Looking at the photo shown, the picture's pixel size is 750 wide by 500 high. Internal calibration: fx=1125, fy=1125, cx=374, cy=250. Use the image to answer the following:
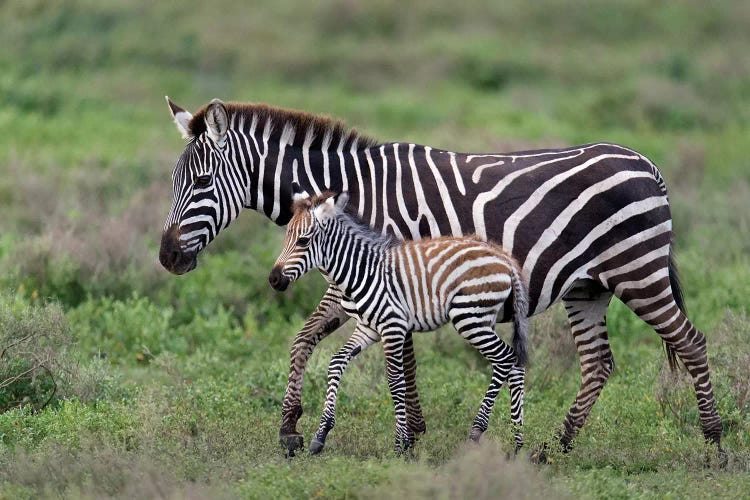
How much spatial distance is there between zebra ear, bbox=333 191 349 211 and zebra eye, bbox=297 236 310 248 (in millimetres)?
337

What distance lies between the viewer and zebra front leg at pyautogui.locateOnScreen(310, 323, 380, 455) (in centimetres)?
784

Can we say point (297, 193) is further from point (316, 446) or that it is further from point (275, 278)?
point (316, 446)

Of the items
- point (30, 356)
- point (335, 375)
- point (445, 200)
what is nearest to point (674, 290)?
point (445, 200)

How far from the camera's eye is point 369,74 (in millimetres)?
24125

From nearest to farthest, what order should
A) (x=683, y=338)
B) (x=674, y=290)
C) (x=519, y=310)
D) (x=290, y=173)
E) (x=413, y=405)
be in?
→ (x=519, y=310), (x=290, y=173), (x=683, y=338), (x=413, y=405), (x=674, y=290)

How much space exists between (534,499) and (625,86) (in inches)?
730

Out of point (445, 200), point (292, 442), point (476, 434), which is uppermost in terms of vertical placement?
point (445, 200)

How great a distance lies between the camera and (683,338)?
8.37 metres

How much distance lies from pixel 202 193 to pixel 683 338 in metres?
3.70

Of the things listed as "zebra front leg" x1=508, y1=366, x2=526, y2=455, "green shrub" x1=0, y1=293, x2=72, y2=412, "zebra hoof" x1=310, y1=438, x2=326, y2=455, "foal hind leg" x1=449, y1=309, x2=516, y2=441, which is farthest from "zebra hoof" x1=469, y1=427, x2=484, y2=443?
"green shrub" x1=0, y1=293, x2=72, y2=412

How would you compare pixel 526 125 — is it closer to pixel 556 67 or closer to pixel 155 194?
pixel 556 67

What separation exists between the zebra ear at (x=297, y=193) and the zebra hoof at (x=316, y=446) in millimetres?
1686

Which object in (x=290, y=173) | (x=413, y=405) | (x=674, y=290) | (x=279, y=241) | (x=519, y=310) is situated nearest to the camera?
(x=519, y=310)

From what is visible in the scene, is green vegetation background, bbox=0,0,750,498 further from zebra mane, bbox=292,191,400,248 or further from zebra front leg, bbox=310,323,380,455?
zebra mane, bbox=292,191,400,248
